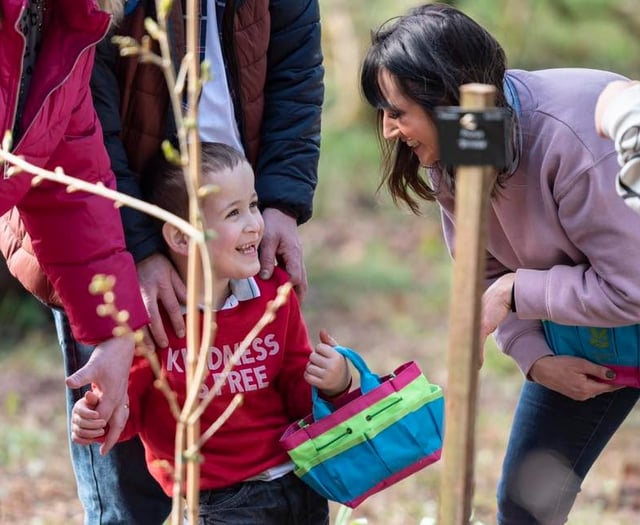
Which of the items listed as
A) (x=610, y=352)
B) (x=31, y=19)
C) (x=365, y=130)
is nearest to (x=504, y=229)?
(x=610, y=352)

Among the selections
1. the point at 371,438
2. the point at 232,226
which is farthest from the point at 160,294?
the point at 371,438

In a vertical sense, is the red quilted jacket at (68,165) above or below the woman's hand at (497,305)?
above

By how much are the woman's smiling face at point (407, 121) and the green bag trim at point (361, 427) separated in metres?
0.51

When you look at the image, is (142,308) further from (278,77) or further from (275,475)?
(278,77)

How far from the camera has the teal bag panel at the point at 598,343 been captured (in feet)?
8.42

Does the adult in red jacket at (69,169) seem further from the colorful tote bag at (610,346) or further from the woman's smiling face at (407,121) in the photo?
the colorful tote bag at (610,346)

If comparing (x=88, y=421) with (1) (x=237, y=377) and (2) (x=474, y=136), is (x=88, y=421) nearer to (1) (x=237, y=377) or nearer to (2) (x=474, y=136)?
(1) (x=237, y=377)

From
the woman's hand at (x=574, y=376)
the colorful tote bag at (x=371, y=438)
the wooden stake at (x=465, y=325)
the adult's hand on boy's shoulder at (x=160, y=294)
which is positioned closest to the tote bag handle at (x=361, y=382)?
the colorful tote bag at (x=371, y=438)

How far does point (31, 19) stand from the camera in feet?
6.90

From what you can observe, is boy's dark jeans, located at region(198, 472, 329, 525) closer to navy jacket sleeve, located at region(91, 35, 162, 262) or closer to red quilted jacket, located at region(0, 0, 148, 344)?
red quilted jacket, located at region(0, 0, 148, 344)

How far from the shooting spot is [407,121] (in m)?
2.35

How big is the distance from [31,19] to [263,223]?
0.69 metres

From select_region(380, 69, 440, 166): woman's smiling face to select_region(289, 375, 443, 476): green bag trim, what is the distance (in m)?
0.51

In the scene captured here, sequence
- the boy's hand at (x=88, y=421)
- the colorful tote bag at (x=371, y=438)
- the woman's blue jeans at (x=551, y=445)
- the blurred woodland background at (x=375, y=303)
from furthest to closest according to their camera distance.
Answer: the blurred woodland background at (x=375, y=303), the woman's blue jeans at (x=551, y=445), the colorful tote bag at (x=371, y=438), the boy's hand at (x=88, y=421)
